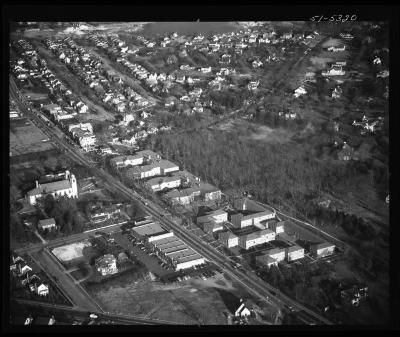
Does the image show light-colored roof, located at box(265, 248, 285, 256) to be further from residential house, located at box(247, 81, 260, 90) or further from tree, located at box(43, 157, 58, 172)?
residential house, located at box(247, 81, 260, 90)

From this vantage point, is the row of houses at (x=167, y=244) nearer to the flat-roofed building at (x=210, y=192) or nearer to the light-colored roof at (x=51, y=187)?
the flat-roofed building at (x=210, y=192)

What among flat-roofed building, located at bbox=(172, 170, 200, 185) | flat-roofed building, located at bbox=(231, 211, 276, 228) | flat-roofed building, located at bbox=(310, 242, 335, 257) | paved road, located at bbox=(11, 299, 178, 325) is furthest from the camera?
flat-roofed building, located at bbox=(172, 170, 200, 185)

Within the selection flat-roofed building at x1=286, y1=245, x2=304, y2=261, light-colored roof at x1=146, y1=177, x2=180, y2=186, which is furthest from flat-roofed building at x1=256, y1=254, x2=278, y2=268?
light-colored roof at x1=146, y1=177, x2=180, y2=186

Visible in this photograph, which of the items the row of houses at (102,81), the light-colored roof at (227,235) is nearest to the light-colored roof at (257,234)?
the light-colored roof at (227,235)

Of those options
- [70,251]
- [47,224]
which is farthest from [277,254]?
[47,224]

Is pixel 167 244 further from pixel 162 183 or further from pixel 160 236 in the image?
pixel 162 183
